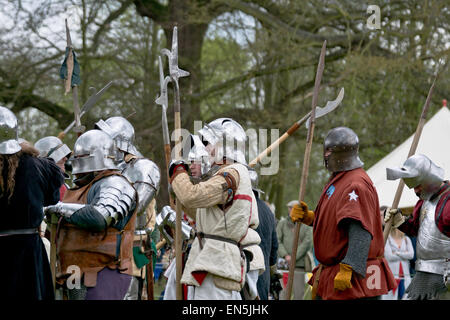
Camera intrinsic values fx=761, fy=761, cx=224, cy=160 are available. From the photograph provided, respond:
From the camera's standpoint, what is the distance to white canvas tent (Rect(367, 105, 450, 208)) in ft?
33.0

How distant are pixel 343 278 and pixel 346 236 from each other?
332 mm

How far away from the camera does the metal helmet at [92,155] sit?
5312 millimetres

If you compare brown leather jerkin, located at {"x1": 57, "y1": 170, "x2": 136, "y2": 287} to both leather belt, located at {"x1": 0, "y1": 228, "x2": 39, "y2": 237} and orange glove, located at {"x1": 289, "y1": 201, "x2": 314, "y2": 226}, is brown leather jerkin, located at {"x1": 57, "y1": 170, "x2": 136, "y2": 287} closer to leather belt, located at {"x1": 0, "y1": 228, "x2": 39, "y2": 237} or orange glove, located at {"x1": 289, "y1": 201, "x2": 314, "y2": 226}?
leather belt, located at {"x1": 0, "y1": 228, "x2": 39, "y2": 237}

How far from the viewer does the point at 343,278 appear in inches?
192

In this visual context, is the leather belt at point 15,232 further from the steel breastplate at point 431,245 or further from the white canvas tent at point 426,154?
the white canvas tent at point 426,154

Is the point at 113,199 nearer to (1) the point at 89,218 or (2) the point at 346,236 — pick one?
(1) the point at 89,218

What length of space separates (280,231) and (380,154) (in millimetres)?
4351

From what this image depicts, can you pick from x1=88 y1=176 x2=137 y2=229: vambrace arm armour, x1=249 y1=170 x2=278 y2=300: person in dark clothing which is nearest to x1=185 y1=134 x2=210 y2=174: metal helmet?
x1=88 y1=176 x2=137 y2=229: vambrace arm armour

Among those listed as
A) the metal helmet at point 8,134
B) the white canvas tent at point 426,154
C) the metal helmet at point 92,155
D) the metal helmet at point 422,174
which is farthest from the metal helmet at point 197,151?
the white canvas tent at point 426,154

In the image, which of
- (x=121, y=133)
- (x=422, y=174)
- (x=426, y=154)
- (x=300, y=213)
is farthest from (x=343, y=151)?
(x=426, y=154)

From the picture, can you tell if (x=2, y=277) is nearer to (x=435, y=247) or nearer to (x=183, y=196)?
(x=183, y=196)

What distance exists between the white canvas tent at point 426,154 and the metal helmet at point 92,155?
18.0 feet
